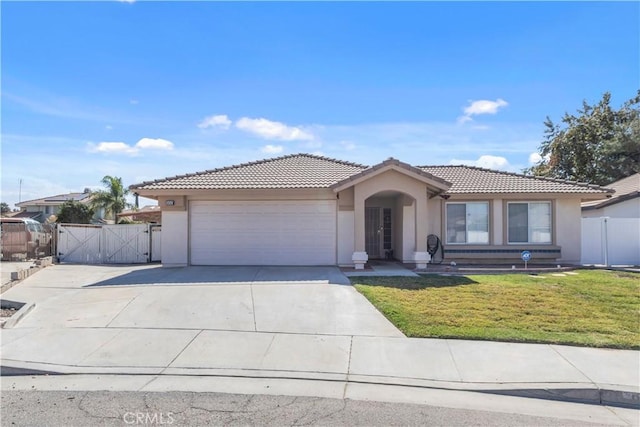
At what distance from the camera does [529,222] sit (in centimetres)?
1686

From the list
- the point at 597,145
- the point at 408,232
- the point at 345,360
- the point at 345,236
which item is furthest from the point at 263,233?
the point at 597,145

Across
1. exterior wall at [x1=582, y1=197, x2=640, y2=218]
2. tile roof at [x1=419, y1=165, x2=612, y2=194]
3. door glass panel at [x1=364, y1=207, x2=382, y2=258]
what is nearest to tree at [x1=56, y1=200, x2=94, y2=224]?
door glass panel at [x1=364, y1=207, x2=382, y2=258]

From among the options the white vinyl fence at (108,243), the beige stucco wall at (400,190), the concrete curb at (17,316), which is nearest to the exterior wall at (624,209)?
the beige stucco wall at (400,190)

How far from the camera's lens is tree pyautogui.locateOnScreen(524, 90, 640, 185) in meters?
29.0

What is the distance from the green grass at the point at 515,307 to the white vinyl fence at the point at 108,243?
1088 centimetres

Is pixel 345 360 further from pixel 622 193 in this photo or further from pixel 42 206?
pixel 42 206

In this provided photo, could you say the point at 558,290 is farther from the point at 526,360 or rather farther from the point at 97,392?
the point at 97,392

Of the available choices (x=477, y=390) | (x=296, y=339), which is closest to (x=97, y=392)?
(x=296, y=339)

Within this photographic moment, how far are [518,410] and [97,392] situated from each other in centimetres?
500

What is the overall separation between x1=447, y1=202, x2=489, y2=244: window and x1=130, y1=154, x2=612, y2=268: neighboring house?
4cm

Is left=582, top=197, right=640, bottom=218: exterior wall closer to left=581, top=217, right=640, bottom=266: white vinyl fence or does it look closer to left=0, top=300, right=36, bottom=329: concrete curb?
left=581, top=217, right=640, bottom=266: white vinyl fence

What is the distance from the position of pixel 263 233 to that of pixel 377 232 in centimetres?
495

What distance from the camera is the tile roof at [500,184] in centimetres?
1630

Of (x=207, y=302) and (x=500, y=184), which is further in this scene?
(x=500, y=184)
